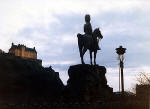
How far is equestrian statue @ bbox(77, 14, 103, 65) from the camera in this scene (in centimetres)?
3425

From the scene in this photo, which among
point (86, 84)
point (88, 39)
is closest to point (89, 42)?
point (88, 39)

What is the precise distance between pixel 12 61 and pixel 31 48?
55.2 metres

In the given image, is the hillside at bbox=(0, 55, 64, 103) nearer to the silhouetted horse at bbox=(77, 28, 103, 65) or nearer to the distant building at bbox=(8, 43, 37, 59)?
the silhouetted horse at bbox=(77, 28, 103, 65)

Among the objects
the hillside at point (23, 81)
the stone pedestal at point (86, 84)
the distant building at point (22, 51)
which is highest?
the distant building at point (22, 51)

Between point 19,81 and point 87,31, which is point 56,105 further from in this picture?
point 19,81

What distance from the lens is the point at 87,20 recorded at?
3522 centimetres

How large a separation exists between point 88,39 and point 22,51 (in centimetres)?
9091

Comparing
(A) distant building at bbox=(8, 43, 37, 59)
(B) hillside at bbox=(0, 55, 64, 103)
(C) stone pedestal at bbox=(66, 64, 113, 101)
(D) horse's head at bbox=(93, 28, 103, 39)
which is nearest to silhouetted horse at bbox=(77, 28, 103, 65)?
(D) horse's head at bbox=(93, 28, 103, 39)

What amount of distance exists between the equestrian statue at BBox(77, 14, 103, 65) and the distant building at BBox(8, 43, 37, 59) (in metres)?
83.4

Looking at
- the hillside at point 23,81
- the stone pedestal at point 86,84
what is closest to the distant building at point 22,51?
the hillside at point 23,81

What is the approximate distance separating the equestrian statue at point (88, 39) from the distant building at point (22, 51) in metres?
83.4

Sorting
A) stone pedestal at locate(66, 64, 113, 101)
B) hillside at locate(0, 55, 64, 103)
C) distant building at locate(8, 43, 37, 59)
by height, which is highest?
distant building at locate(8, 43, 37, 59)

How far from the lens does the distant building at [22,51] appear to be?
11956cm

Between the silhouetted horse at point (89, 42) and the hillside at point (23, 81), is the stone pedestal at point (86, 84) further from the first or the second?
the hillside at point (23, 81)
